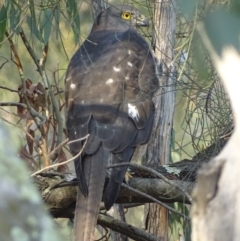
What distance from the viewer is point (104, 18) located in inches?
183

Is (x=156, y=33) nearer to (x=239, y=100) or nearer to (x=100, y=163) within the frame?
(x=100, y=163)

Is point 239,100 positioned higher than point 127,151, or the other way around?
point 127,151

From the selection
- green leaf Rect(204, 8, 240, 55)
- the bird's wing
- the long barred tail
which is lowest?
green leaf Rect(204, 8, 240, 55)

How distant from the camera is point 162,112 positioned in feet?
13.4

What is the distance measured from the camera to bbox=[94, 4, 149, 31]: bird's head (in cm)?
443

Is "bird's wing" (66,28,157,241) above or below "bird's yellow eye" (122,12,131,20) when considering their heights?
below

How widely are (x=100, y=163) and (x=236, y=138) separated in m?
2.01

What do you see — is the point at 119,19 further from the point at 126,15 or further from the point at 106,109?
the point at 106,109

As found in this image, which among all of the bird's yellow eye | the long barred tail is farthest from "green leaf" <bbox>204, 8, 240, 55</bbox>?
the bird's yellow eye

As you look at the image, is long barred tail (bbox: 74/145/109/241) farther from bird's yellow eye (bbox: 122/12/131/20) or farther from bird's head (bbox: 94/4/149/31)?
bird's yellow eye (bbox: 122/12/131/20)

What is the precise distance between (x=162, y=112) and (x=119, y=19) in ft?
2.94

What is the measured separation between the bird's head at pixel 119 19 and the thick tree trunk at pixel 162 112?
401mm

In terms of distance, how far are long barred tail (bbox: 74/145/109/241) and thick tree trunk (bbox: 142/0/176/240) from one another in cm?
56

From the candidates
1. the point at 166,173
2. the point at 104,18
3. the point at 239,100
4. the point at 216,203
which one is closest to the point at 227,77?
the point at 239,100
